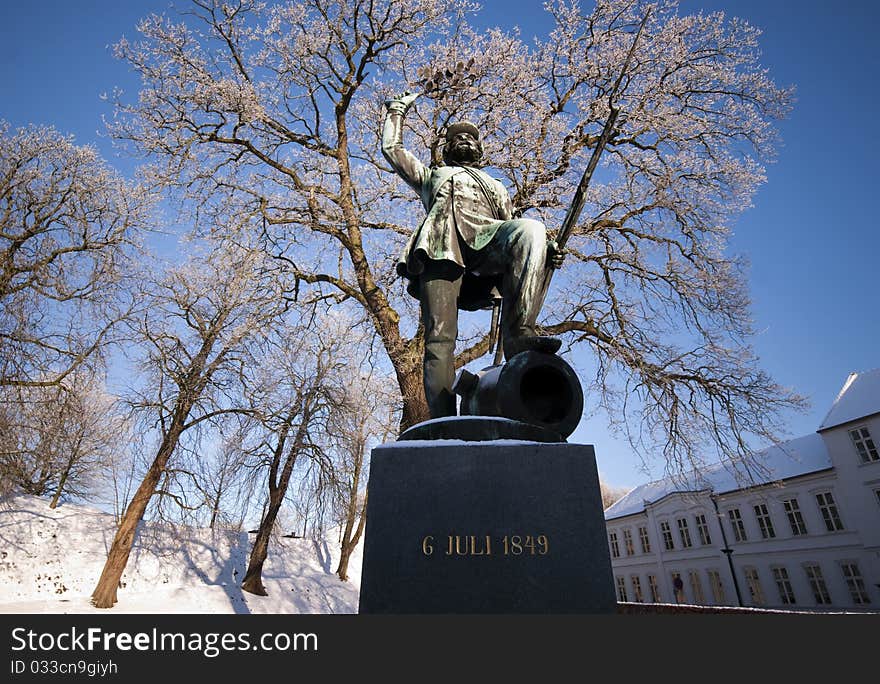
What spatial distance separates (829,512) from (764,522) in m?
3.54

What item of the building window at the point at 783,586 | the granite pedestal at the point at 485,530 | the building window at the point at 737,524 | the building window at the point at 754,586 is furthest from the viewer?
the building window at the point at 737,524

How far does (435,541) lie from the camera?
2230 mm

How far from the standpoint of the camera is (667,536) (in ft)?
105

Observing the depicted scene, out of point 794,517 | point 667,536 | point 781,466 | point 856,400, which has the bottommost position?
point 794,517

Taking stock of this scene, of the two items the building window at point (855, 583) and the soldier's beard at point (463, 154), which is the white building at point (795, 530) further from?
the soldier's beard at point (463, 154)

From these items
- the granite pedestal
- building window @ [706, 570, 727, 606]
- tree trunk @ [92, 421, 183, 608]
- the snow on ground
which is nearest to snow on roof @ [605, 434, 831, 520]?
building window @ [706, 570, 727, 606]

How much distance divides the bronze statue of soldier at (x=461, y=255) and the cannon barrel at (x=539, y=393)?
0.35 feet

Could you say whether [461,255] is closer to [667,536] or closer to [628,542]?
[667,536]

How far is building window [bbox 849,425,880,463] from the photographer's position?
21.6 meters

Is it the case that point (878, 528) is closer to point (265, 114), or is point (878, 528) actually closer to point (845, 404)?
point (845, 404)

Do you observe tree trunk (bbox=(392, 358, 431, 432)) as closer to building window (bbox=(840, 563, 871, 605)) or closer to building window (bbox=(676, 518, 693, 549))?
building window (bbox=(840, 563, 871, 605))

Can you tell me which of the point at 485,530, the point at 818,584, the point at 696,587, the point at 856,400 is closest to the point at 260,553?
the point at 485,530

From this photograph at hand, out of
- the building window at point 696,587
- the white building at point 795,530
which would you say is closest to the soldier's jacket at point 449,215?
the white building at point 795,530

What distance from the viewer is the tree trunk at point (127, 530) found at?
12102mm
